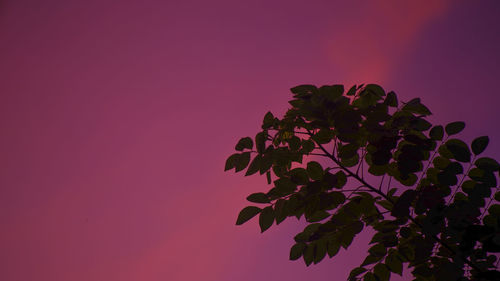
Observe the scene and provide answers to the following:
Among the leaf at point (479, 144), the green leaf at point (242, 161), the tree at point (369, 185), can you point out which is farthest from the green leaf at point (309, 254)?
the leaf at point (479, 144)

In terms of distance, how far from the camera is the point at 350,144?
4.60ft

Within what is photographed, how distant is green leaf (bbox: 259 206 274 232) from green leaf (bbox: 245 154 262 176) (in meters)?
0.18

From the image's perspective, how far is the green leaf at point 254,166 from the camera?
1.38 meters

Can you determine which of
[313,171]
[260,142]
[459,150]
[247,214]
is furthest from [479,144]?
[247,214]

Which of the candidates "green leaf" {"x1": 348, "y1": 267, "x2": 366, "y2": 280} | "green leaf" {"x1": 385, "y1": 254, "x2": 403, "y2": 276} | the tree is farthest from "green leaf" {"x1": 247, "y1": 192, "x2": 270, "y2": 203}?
"green leaf" {"x1": 385, "y1": 254, "x2": 403, "y2": 276}

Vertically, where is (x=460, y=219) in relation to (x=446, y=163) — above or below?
below

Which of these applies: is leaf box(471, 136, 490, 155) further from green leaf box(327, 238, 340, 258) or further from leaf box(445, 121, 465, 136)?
green leaf box(327, 238, 340, 258)

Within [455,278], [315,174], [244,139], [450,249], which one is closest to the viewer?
[455,278]

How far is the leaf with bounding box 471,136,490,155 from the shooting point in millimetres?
1378

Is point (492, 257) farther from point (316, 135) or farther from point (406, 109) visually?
point (316, 135)

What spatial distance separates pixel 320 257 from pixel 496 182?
31.2 inches

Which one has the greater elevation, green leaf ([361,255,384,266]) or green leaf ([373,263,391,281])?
green leaf ([361,255,384,266])

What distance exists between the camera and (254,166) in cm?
139

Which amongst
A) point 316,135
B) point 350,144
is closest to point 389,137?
point 350,144
